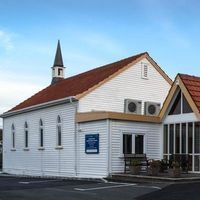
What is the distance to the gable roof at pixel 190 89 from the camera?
80.5 ft

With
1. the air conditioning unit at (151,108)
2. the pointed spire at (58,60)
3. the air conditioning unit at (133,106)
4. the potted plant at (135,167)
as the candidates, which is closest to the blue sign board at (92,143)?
the potted plant at (135,167)

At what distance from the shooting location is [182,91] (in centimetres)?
2559

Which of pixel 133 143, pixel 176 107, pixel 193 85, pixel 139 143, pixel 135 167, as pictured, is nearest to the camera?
pixel 135 167

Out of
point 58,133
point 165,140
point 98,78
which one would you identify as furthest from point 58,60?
point 165,140

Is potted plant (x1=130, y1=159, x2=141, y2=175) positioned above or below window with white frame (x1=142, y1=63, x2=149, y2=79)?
below

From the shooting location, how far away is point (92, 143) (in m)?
26.7

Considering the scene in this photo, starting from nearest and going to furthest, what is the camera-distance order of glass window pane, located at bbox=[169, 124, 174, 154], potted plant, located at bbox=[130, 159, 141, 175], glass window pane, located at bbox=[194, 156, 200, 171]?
potted plant, located at bbox=[130, 159, 141, 175] → glass window pane, located at bbox=[194, 156, 200, 171] → glass window pane, located at bbox=[169, 124, 174, 154]

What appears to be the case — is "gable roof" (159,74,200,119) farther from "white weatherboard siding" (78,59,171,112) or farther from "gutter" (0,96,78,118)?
"gutter" (0,96,78,118)

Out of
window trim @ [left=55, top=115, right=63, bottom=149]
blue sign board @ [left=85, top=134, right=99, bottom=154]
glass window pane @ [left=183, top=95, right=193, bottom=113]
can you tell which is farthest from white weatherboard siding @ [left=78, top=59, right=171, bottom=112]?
glass window pane @ [left=183, top=95, right=193, bottom=113]

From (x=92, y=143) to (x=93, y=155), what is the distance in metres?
0.69

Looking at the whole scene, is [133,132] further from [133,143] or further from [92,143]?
[92,143]

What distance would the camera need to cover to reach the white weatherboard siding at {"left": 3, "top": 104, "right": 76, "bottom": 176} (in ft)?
97.8

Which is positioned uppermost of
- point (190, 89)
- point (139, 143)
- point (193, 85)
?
point (193, 85)

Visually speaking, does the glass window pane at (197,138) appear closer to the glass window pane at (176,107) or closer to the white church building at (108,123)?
the white church building at (108,123)
